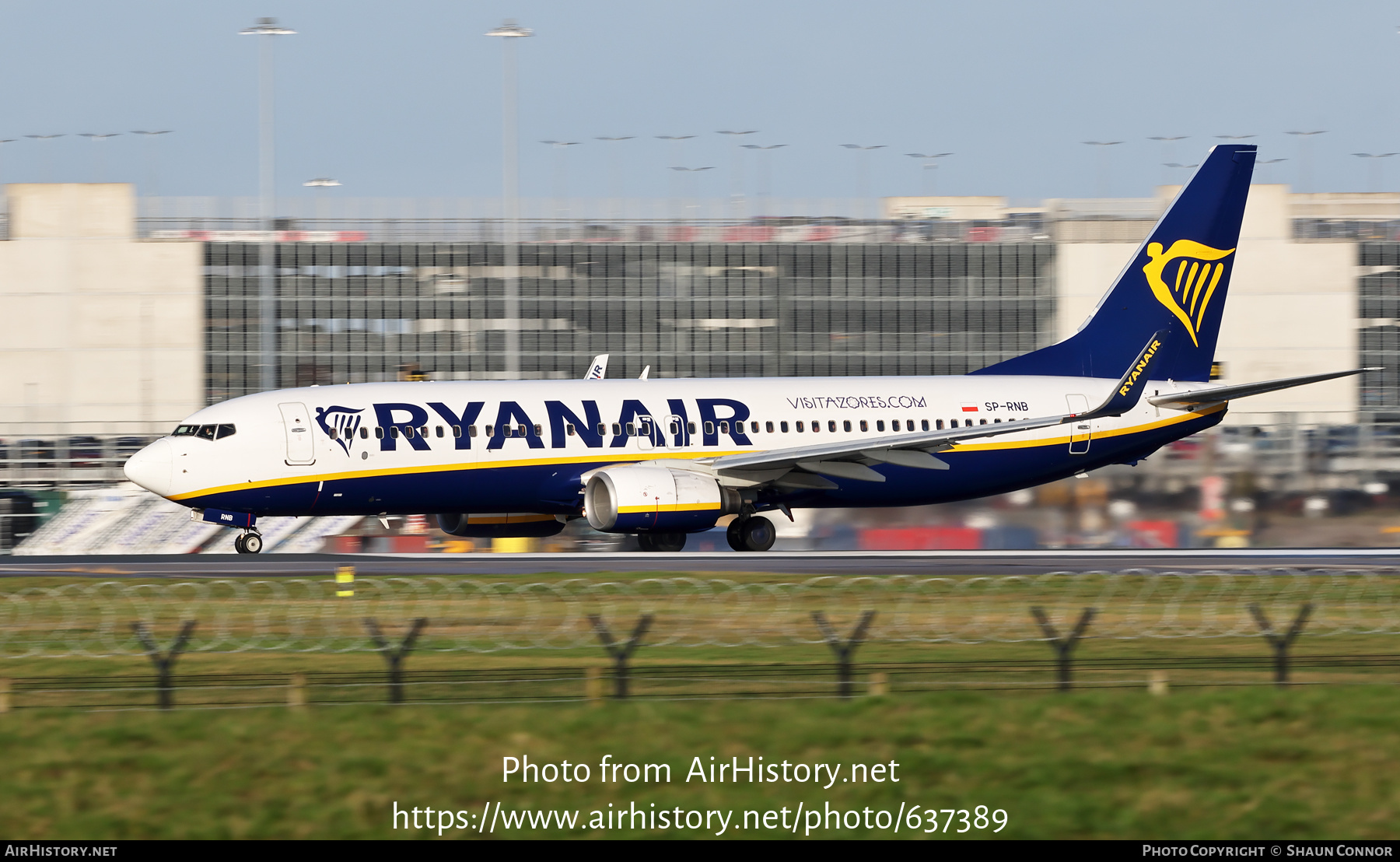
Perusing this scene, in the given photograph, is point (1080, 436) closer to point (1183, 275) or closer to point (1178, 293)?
point (1178, 293)

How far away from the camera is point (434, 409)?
38938mm

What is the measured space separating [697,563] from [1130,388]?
11.4 m

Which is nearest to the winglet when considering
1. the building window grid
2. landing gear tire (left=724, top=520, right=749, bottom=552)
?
landing gear tire (left=724, top=520, right=749, bottom=552)

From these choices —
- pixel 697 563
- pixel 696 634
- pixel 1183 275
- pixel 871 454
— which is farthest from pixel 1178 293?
pixel 696 634

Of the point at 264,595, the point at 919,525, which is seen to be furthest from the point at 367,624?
the point at 919,525

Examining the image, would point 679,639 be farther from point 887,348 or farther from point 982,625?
point 887,348

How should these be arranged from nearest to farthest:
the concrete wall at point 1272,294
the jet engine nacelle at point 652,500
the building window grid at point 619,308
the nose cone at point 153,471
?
the nose cone at point 153,471, the jet engine nacelle at point 652,500, the building window grid at point 619,308, the concrete wall at point 1272,294

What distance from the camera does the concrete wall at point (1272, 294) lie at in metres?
96.4

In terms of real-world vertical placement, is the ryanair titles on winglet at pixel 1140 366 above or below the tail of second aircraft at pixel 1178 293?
below

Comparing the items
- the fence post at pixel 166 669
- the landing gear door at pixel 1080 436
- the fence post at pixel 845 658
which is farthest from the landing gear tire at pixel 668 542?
the fence post at pixel 166 669

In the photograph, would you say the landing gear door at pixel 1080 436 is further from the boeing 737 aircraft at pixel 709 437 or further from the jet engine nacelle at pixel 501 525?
the jet engine nacelle at pixel 501 525

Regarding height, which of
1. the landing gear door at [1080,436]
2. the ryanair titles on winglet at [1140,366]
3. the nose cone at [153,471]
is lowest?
the nose cone at [153,471]

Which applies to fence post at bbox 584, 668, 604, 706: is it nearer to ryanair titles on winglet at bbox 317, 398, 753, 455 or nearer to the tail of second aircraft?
ryanair titles on winglet at bbox 317, 398, 753, 455

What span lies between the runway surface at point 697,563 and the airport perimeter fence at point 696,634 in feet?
9.08
